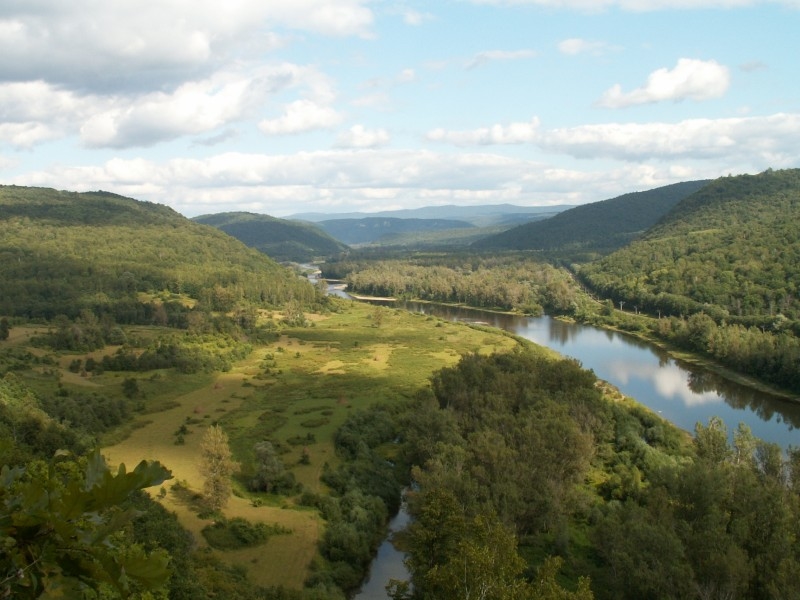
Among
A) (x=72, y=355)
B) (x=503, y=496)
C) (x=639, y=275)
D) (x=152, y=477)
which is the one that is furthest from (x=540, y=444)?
(x=639, y=275)

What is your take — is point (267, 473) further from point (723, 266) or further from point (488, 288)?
point (723, 266)

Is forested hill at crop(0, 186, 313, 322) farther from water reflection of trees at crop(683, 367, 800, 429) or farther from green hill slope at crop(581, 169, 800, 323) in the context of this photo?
water reflection of trees at crop(683, 367, 800, 429)

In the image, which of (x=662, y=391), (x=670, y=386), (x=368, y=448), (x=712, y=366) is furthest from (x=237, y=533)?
(x=712, y=366)

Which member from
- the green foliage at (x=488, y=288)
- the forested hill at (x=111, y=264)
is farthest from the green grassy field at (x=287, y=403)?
the green foliage at (x=488, y=288)

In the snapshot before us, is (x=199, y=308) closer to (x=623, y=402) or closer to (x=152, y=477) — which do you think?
(x=623, y=402)

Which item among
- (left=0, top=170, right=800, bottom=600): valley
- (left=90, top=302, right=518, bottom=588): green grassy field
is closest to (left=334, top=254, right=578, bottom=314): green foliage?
(left=0, top=170, right=800, bottom=600): valley
